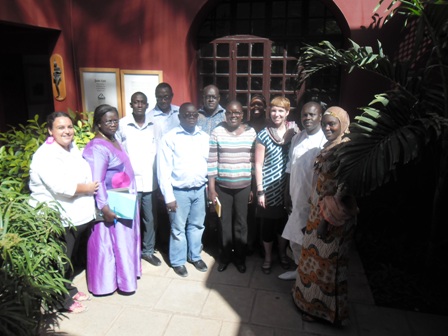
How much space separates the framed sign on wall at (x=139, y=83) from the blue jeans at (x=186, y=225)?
1874 mm

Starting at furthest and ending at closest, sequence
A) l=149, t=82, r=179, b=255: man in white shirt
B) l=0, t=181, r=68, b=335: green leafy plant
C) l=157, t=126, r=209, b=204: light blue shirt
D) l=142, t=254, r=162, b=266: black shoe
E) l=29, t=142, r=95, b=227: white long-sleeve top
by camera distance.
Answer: l=149, t=82, r=179, b=255: man in white shirt < l=142, t=254, r=162, b=266: black shoe < l=157, t=126, r=209, b=204: light blue shirt < l=29, t=142, r=95, b=227: white long-sleeve top < l=0, t=181, r=68, b=335: green leafy plant

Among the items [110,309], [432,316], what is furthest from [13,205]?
[432,316]

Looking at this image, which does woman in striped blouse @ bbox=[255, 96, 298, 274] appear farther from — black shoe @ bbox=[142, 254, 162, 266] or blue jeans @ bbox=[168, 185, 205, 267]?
black shoe @ bbox=[142, 254, 162, 266]

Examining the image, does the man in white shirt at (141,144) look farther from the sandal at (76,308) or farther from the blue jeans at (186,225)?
the sandal at (76,308)

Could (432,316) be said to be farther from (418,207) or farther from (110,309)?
(110,309)

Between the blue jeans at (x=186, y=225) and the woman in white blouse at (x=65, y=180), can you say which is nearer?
the woman in white blouse at (x=65, y=180)

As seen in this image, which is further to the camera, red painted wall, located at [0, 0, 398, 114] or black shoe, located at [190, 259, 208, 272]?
red painted wall, located at [0, 0, 398, 114]

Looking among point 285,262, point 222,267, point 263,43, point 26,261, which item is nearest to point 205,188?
point 222,267

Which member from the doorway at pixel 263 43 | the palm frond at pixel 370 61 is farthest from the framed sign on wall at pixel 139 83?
the palm frond at pixel 370 61

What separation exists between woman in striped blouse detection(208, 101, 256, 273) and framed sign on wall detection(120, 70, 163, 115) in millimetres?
1786

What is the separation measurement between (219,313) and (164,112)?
2.25 meters

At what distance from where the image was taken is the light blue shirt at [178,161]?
357 centimetres

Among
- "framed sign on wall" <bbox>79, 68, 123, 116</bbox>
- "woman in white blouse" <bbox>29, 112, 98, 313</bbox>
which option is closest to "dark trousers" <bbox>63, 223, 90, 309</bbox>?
"woman in white blouse" <bbox>29, 112, 98, 313</bbox>

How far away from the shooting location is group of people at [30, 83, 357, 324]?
288 centimetres
